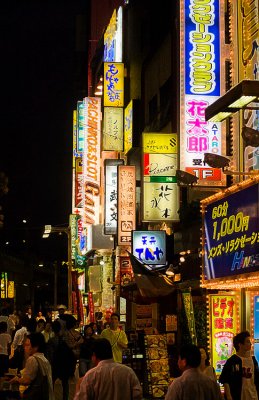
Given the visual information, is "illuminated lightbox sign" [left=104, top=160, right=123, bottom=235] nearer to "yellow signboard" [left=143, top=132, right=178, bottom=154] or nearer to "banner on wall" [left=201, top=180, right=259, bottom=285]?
"yellow signboard" [left=143, top=132, right=178, bottom=154]

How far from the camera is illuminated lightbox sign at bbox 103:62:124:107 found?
1344 inches

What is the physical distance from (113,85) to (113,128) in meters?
2.29

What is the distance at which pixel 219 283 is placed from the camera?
572 inches

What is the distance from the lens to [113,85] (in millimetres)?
34625

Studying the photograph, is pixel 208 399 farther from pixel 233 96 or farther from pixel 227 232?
pixel 227 232

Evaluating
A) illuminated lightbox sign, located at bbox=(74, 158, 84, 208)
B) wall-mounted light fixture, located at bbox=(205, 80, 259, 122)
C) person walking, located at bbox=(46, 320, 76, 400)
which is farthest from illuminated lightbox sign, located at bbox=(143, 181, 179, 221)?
illuminated lightbox sign, located at bbox=(74, 158, 84, 208)

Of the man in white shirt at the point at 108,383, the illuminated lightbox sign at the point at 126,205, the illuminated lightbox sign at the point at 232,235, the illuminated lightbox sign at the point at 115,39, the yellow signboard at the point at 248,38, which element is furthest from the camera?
the illuminated lightbox sign at the point at 115,39

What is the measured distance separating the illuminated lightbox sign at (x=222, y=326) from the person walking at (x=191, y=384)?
8.07 metres

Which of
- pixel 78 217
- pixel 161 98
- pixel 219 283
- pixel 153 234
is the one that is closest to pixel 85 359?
pixel 219 283

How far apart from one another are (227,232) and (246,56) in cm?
352

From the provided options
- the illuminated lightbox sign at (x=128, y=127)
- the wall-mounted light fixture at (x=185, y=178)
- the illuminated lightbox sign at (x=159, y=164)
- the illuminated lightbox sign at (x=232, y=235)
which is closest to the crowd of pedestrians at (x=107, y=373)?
the illuminated lightbox sign at (x=232, y=235)

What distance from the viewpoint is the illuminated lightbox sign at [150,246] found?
23625 millimetres

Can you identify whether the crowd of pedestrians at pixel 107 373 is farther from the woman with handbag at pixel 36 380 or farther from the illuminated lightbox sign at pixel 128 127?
the illuminated lightbox sign at pixel 128 127

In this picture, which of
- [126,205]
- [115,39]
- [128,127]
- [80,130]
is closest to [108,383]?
[126,205]
